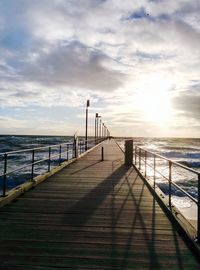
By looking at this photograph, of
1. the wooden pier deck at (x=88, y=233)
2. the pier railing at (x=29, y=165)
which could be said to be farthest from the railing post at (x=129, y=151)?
the wooden pier deck at (x=88, y=233)

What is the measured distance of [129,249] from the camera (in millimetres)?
4844

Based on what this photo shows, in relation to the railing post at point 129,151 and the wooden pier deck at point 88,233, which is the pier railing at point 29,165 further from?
the railing post at point 129,151

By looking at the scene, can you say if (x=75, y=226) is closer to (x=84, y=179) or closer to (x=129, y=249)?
(x=129, y=249)

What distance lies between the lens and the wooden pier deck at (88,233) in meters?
4.38

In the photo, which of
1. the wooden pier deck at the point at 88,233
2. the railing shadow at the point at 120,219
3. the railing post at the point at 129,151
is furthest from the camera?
the railing post at the point at 129,151

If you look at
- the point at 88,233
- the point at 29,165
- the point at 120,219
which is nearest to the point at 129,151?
the point at 29,165

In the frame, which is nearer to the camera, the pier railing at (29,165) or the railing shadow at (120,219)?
the railing shadow at (120,219)

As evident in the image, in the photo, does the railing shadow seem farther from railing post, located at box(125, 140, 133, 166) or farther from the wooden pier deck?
railing post, located at box(125, 140, 133, 166)

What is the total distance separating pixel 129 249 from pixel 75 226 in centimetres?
144

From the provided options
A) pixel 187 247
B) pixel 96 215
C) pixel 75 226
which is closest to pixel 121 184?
pixel 96 215

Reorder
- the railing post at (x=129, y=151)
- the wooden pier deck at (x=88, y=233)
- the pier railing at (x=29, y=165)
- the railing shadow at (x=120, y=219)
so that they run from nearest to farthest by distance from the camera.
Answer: the wooden pier deck at (x=88, y=233) → the railing shadow at (x=120, y=219) → the pier railing at (x=29, y=165) → the railing post at (x=129, y=151)

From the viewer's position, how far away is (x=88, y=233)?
5.58 m

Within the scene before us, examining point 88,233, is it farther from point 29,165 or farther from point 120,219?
point 29,165

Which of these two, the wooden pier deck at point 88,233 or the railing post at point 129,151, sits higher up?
the railing post at point 129,151
